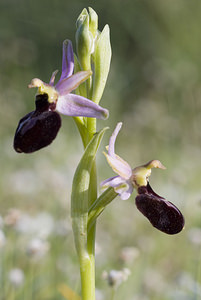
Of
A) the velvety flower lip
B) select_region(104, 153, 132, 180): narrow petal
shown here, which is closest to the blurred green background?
select_region(104, 153, 132, 180): narrow petal

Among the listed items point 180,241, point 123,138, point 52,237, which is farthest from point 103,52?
point 123,138

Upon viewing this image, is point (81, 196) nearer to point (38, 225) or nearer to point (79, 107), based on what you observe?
point (79, 107)

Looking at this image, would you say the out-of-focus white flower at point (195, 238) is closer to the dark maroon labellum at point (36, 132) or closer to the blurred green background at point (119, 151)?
the blurred green background at point (119, 151)

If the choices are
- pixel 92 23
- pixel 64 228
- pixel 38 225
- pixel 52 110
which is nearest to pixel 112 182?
pixel 52 110

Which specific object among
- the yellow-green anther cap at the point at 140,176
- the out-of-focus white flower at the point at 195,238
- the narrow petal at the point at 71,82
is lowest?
the out-of-focus white flower at the point at 195,238

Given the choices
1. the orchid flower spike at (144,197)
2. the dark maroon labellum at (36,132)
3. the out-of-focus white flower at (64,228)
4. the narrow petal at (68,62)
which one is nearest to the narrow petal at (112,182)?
the orchid flower spike at (144,197)

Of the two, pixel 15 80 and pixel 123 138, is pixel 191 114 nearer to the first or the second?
pixel 123 138
